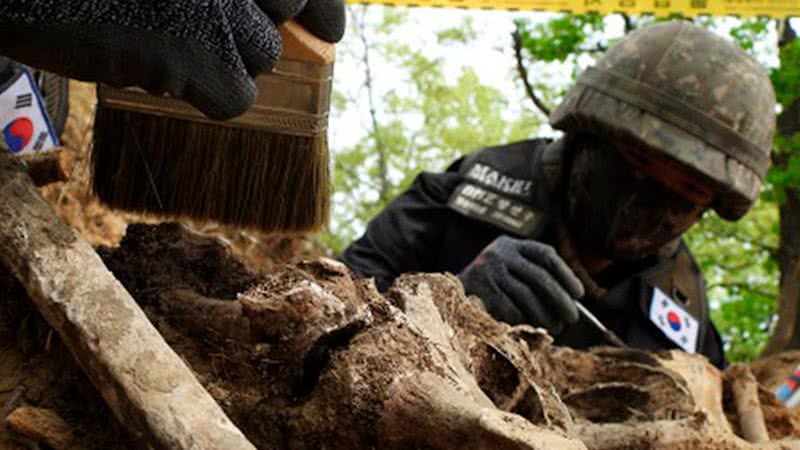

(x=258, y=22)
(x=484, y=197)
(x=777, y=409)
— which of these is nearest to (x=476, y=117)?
(x=484, y=197)

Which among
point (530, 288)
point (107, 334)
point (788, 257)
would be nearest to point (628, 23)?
point (788, 257)

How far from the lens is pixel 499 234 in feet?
14.2

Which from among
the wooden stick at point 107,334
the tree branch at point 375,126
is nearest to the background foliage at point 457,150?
the tree branch at point 375,126

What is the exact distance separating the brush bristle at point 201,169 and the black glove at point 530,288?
3.73ft

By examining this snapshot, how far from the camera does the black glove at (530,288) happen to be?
3.28 m

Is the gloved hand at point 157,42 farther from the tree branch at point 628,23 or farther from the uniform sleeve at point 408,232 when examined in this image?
the tree branch at point 628,23

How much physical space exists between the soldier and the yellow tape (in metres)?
1.10

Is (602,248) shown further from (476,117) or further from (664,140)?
(476,117)

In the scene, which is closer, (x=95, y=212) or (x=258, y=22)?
(x=258, y=22)

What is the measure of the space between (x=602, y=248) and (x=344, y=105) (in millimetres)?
6942

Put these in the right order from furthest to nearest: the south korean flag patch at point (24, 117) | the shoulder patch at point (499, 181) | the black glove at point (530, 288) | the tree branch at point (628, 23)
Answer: the tree branch at point (628, 23), the shoulder patch at point (499, 181), the black glove at point (530, 288), the south korean flag patch at point (24, 117)

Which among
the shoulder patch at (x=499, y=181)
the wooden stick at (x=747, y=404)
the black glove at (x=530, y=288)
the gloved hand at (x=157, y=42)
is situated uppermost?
the gloved hand at (x=157, y=42)

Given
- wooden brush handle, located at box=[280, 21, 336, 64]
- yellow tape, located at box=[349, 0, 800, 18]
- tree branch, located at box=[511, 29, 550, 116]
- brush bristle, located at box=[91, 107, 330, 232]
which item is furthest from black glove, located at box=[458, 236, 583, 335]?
tree branch, located at box=[511, 29, 550, 116]

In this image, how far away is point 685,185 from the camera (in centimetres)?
393
